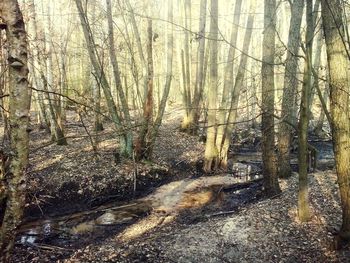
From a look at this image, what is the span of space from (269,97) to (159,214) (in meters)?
4.28

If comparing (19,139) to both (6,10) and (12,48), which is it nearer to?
(12,48)

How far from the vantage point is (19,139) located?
4.31 meters

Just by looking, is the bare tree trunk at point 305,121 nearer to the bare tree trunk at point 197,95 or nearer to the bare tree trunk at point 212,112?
the bare tree trunk at point 212,112

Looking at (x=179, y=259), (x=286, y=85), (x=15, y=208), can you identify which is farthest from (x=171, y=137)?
(x=15, y=208)

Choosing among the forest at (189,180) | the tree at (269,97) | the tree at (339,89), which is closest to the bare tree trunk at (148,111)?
the forest at (189,180)

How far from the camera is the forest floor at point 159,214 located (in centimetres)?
699

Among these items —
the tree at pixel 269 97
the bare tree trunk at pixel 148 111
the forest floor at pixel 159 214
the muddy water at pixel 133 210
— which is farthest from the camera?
the bare tree trunk at pixel 148 111

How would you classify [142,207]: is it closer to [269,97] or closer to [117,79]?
[269,97]

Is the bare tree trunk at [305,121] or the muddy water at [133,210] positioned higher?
the bare tree trunk at [305,121]

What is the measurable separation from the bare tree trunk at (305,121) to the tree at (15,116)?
16.4 ft

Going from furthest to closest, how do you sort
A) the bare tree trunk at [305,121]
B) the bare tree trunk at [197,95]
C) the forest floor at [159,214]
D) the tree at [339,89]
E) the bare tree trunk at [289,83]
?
1. the bare tree trunk at [197,95]
2. the bare tree trunk at [289,83]
3. the forest floor at [159,214]
4. the bare tree trunk at [305,121]
5. the tree at [339,89]

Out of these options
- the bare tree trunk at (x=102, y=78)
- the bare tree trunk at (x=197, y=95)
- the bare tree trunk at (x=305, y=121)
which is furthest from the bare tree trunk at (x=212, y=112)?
the bare tree trunk at (x=305, y=121)

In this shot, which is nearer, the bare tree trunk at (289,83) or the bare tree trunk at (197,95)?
the bare tree trunk at (289,83)

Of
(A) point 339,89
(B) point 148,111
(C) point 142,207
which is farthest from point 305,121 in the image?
(B) point 148,111
